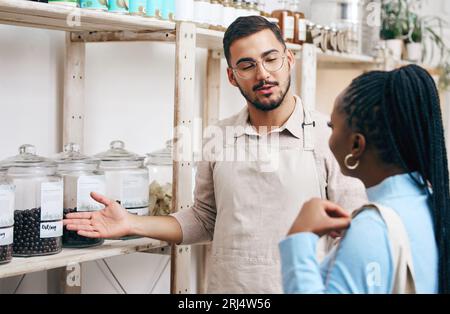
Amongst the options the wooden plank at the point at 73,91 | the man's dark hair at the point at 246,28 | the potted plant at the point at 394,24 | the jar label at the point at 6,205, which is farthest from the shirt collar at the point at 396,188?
the potted plant at the point at 394,24

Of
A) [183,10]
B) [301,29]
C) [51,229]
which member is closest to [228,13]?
[183,10]

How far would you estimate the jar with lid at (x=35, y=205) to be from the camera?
56.3 inches

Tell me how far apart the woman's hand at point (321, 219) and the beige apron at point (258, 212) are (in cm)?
49

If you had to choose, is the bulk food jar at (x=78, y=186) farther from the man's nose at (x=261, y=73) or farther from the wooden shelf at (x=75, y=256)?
A: the man's nose at (x=261, y=73)

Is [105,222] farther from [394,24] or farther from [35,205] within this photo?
[394,24]

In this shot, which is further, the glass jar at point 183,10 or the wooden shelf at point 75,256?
the glass jar at point 183,10

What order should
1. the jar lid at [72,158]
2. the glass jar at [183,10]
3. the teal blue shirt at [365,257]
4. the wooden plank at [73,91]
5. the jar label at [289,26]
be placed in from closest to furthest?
the teal blue shirt at [365,257] < the jar lid at [72,158] < the glass jar at [183,10] < the wooden plank at [73,91] < the jar label at [289,26]

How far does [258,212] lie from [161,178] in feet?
1.68

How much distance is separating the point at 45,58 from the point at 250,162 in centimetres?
66

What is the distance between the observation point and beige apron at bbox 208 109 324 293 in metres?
1.40

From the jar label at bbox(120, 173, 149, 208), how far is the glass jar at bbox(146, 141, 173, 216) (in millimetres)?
113

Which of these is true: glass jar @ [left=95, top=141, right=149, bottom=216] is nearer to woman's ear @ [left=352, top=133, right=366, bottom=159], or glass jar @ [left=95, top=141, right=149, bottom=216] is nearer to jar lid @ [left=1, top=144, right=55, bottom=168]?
jar lid @ [left=1, top=144, right=55, bottom=168]
